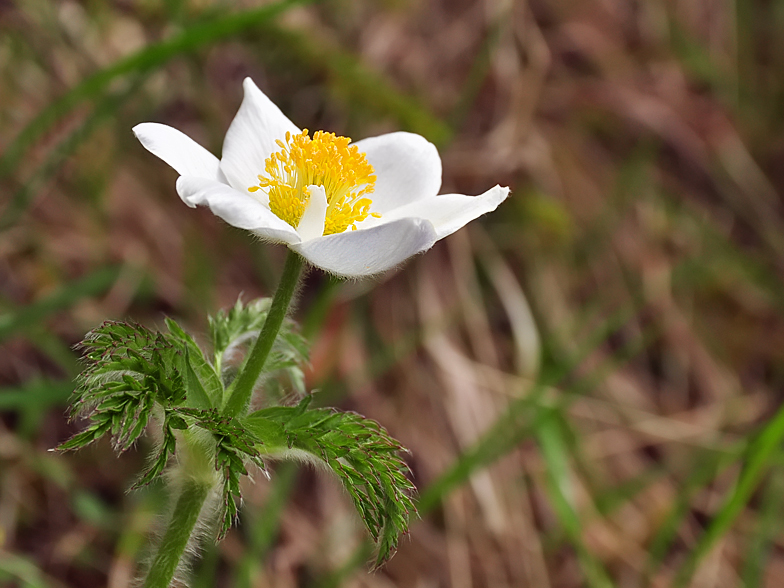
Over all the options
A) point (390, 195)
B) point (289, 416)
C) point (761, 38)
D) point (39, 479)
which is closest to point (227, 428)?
point (289, 416)

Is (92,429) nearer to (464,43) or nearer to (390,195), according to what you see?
(390,195)

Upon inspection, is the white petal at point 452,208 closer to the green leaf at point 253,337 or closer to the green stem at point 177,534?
the green leaf at point 253,337

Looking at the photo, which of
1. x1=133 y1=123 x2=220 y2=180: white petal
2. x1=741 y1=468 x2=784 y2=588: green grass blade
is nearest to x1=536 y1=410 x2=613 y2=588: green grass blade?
x1=741 y1=468 x2=784 y2=588: green grass blade

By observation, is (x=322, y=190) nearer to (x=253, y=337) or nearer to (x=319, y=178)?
(x=319, y=178)

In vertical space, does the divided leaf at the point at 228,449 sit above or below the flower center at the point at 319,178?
below

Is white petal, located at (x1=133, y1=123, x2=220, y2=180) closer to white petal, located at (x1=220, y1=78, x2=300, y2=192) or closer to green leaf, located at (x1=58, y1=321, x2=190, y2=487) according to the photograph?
white petal, located at (x1=220, y1=78, x2=300, y2=192)

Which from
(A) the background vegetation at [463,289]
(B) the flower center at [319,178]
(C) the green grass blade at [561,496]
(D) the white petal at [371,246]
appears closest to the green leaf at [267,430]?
(D) the white petal at [371,246]

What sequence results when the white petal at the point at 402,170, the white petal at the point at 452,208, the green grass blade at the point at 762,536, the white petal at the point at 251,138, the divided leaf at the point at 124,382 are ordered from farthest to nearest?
1. the green grass blade at the point at 762,536
2. the white petal at the point at 402,170
3. the white petal at the point at 251,138
4. the white petal at the point at 452,208
5. the divided leaf at the point at 124,382
